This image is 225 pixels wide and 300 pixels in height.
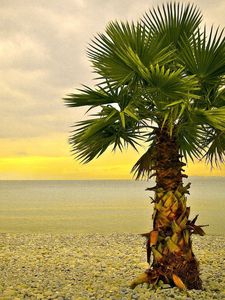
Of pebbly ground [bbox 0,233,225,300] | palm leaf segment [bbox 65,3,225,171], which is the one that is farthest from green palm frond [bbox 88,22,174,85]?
pebbly ground [bbox 0,233,225,300]

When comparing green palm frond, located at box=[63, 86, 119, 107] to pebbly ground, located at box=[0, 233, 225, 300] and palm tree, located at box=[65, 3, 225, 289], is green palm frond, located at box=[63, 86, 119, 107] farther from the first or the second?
pebbly ground, located at box=[0, 233, 225, 300]

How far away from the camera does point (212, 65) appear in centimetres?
821

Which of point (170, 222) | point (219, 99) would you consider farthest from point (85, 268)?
point (219, 99)

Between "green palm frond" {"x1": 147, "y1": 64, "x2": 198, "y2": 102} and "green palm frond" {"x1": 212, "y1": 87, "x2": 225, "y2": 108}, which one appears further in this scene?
"green palm frond" {"x1": 212, "y1": 87, "x2": 225, "y2": 108}

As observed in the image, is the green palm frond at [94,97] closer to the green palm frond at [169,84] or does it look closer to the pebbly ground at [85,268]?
the green palm frond at [169,84]

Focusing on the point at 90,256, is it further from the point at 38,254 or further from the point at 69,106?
the point at 69,106

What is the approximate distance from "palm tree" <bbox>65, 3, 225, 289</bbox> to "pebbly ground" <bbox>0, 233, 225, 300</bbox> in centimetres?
80

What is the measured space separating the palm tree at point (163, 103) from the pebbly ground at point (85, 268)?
31.6 inches

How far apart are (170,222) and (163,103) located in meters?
2.18

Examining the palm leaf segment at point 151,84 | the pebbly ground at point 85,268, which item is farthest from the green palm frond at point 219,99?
the pebbly ground at point 85,268

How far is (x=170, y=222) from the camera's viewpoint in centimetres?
858

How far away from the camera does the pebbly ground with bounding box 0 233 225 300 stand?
9.05 meters

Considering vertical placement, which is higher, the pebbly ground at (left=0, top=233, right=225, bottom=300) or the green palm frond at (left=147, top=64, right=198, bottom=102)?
the green palm frond at (left=147, top=64, right=198, bottom=102)

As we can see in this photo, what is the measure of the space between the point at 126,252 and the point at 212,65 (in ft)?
29.3
